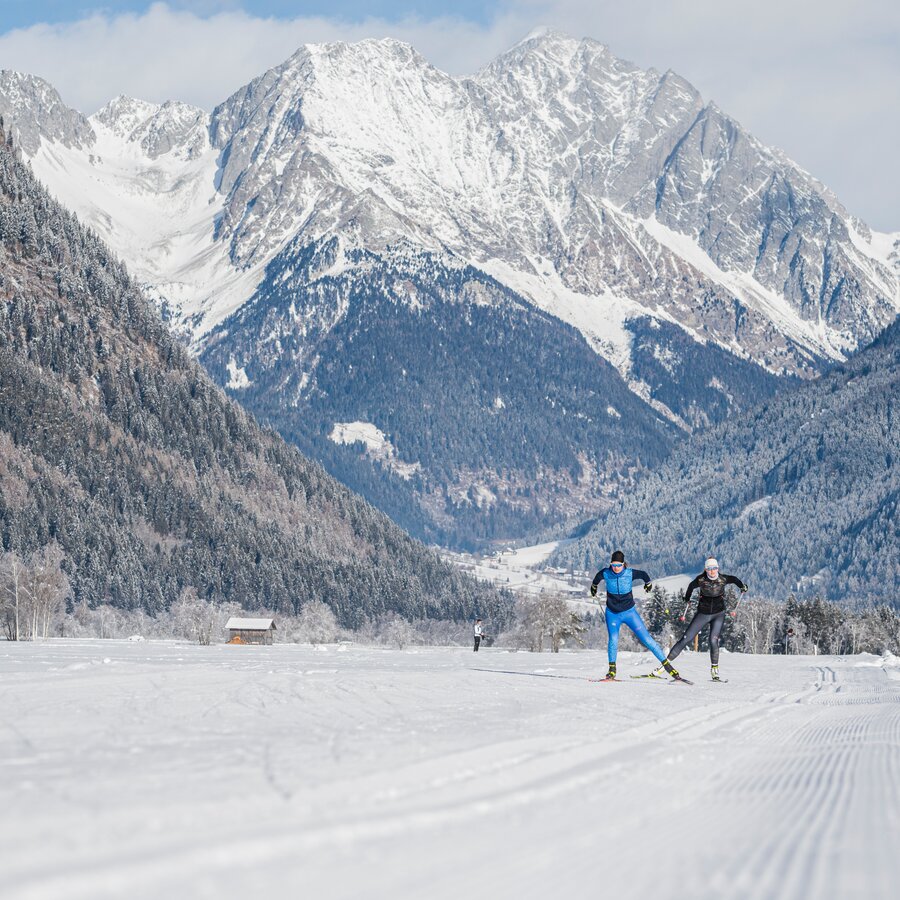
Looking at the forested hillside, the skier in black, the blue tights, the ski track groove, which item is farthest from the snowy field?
the forested hillside

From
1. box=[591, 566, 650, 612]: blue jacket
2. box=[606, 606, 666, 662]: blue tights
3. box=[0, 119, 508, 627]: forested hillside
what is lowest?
box=[606, 606, 666, 662]: blue tights

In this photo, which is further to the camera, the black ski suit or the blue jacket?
the black ski suit

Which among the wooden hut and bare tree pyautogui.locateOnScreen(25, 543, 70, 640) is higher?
bare tree pyautogui.locateOnScreen(25, 543, 70, 640)

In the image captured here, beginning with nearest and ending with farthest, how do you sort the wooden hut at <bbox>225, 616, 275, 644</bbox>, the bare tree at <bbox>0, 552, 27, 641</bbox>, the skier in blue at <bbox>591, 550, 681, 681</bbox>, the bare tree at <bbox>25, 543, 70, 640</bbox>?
the skier in blue at <bbox>591, 550, 681, 681</bbox>
the bare tree at <bbox>25, 543, 70, 640</bbox>
the bare tree at <bbox>0, 552, 27, 641</bbox>
the wooden hut at <bbox>225, 616, 275, 644</bbox>

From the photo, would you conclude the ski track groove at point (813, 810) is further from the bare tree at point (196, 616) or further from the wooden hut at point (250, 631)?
the wooden hut at point (250, 631)

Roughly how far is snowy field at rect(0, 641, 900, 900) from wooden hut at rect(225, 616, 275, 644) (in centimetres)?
11208

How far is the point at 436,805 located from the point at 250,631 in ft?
397

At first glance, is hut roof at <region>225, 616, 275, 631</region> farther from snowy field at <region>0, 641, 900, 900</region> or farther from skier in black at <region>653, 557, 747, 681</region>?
snowy field at <region>0, 641, 900, 900</region>

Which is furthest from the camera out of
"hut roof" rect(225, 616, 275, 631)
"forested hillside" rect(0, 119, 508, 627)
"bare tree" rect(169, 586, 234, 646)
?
"forested hillside" rect(0, 119, 508, 627)

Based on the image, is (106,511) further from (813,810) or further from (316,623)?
(813,810)

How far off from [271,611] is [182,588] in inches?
554

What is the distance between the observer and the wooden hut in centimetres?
12331

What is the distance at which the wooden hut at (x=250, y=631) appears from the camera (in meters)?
123

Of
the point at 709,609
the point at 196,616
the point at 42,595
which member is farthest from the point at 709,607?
the point at 196,616
